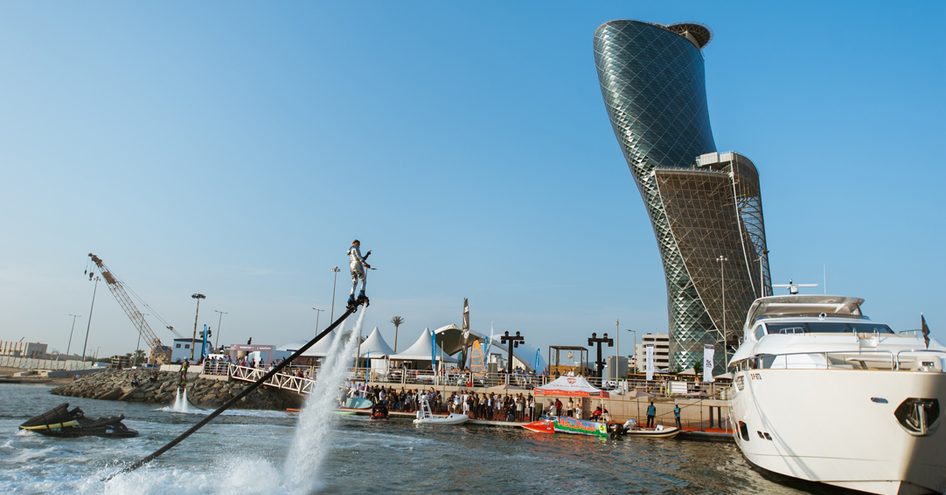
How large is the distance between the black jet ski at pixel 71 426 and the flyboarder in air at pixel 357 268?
16600 mm

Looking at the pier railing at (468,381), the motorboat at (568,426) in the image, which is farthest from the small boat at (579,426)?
the pier railing at (468,381)

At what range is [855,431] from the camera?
44.7 feet

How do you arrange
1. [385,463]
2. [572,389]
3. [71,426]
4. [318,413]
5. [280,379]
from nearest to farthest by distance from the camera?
[318,413] → [385,463] → [71,426] → [572,389] → [280,379]

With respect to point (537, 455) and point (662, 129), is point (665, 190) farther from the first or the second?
point (537, 455)

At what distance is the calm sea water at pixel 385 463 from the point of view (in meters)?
14.3

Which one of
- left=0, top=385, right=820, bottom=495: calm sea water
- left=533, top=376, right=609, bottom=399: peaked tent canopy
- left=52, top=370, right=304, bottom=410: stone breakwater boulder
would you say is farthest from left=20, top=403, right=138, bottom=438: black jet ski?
left=533, top=376, right=609, bottom=399: peaked tent canopy

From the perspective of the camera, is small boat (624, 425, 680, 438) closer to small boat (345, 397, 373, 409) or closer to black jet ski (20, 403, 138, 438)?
small boat (345, 397, 373, 409)

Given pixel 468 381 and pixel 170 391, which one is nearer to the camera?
pixel 468 381

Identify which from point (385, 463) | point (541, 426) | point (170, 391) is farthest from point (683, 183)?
point (385, 463)

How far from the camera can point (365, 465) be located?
18031 millimetres

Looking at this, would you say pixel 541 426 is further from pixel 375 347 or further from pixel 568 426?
pixel 375 347

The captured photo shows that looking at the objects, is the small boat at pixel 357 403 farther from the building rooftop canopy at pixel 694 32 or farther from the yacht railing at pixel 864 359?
the building rooftop canopy at pixel 694 32

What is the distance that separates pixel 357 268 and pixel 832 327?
15.7 m

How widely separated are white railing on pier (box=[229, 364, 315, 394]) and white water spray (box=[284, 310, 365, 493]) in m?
23.6
